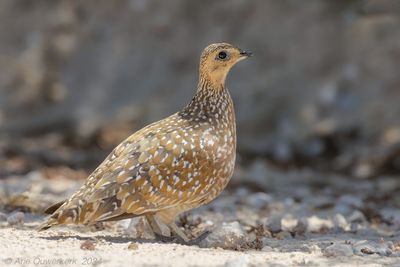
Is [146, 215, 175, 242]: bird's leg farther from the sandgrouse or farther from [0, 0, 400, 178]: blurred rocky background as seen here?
[0, 0, 400, 178]: blurred rocky background

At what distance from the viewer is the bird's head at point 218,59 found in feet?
26.7

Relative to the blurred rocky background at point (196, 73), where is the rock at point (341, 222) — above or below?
below

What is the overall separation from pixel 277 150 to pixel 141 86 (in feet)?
9.14

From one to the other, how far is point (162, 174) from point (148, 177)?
0.13 metres

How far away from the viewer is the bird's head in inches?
320

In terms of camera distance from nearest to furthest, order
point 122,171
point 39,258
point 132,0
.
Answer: point 39,258, point 122,171, point 132,0

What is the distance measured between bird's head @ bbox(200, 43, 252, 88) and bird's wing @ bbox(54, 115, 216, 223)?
819 mm

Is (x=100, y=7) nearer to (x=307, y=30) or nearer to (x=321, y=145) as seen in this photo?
(x=307, y=30)

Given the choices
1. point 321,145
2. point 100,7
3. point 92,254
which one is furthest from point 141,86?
point 92,254

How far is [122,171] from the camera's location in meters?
7.11

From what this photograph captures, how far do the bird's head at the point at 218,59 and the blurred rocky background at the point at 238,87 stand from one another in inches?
105

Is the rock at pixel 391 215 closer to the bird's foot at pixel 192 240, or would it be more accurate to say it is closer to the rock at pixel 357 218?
the rock at pixel 357 218

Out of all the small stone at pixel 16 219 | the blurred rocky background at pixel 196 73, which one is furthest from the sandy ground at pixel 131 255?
the blurred rocky background at pixel 196 73

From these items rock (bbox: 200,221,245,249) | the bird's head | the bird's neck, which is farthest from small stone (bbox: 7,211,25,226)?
the bird's head
